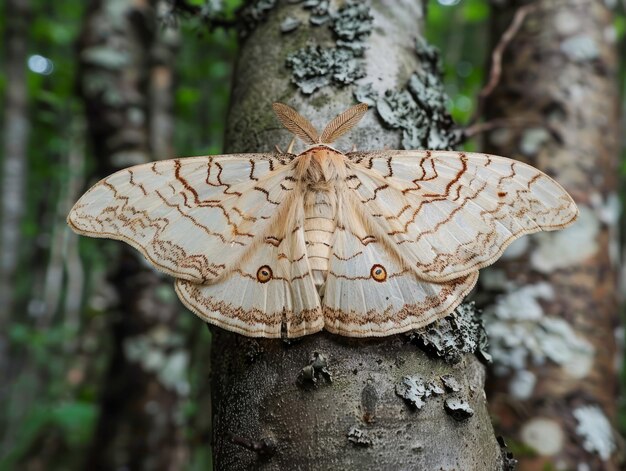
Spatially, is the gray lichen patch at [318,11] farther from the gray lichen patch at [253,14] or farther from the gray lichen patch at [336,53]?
the gray lichen patch at [253,14]

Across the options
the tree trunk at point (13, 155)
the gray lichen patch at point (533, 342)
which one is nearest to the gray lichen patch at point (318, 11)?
the gray lichen patch at point (533, 342)

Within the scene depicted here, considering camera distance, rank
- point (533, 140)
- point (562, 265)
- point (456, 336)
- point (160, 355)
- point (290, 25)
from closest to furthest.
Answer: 1. point (456, 336)
2. point (290, 25)
3. point (562, 265)
4. point (533, 140)
5. point (160, 355)

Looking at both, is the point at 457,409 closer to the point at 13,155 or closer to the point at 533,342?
the point at 533,342

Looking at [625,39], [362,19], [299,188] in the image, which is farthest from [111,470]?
[625,39]

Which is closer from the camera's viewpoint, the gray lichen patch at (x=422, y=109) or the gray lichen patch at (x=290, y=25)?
the gray lichen patch at (x=422, y=109)

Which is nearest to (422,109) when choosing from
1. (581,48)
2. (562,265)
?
(562,265)
